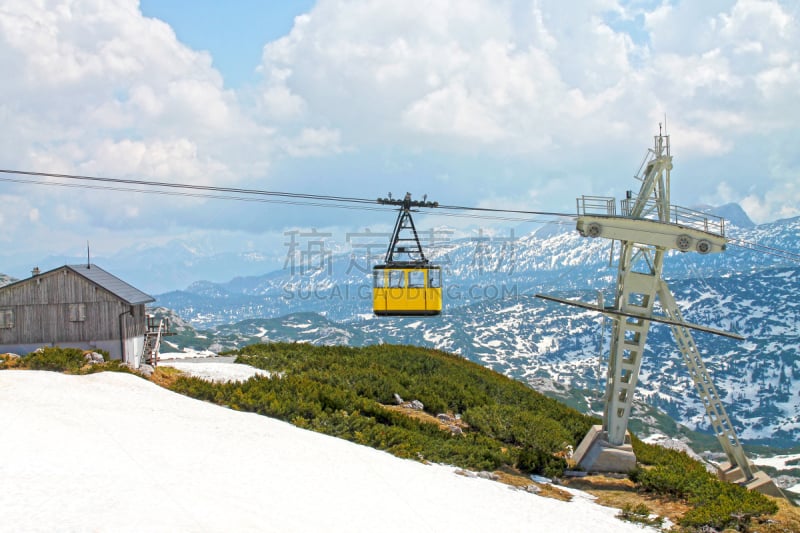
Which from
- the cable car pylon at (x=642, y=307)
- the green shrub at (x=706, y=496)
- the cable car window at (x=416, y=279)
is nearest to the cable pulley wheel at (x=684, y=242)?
the cable car pylon at (x=642, y=307)

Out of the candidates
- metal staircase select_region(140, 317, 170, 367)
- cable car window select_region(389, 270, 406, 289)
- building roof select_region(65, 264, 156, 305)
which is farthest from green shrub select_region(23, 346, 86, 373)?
cable car window select_region(389, 270, 406, 289)

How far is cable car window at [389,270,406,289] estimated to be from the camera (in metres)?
37.5

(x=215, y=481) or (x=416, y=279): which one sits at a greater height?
(x=416, y=279)

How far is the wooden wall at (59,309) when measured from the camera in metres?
39.5

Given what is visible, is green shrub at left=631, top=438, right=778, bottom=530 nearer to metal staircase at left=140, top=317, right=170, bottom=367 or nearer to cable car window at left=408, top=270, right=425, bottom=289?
cable car window at left=408, top=270, right=425, bottom=289

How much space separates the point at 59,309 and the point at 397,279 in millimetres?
19894

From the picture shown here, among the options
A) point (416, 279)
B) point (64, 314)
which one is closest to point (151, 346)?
point (64, 314)

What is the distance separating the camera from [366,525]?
17219 millimetres

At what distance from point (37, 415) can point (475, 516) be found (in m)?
15.8

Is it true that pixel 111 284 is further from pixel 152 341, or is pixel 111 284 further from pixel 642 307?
pixel 642 307

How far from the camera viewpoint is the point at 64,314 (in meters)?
39.7

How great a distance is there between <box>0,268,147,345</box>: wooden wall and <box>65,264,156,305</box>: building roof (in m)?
0.37

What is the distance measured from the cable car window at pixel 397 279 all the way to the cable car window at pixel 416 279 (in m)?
0.35

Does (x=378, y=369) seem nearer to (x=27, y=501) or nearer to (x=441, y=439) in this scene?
(x=441, y=439)
